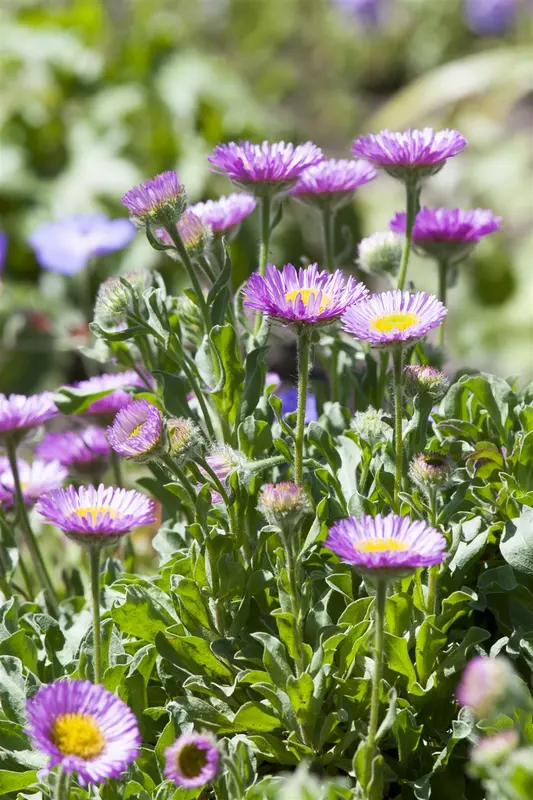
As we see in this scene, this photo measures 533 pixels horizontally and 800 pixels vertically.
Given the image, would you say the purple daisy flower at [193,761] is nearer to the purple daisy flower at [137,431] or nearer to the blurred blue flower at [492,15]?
the purple daisy flower at [137,431]

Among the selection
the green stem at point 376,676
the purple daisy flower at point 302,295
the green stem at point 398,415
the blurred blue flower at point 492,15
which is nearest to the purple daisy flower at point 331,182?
the purple daisy flower at point 302,295

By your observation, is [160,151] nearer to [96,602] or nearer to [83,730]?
[96,602]

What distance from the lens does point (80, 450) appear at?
5.20ft

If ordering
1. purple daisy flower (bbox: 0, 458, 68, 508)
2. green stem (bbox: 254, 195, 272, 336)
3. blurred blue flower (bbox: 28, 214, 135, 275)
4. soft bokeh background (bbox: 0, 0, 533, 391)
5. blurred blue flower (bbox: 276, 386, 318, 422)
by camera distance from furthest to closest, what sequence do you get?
soft bokeh background (bbox: 0, 0, 533, 391) < blurred blue flower (bbox: 28, 214, 135, 275) < blurred blue flower (bbox: 276, 386, 318, 422) < purple daisy flower (bbox: 0, 458, 68, 508) < green stem (bbox: 254, 195, 272, 336)

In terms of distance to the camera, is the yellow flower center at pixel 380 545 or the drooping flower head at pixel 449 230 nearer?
the yellow flower center at pixel 380 545

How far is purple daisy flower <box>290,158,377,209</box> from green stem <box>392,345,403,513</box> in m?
0.36

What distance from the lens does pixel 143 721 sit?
44.2 inches

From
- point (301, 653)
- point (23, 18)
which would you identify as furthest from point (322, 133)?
point (301, 653)

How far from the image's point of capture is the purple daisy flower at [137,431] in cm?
103

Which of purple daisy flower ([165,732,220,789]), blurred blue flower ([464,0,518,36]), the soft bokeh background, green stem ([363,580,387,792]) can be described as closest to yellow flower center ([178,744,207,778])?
purple daisy flower ([165,732,220,789])

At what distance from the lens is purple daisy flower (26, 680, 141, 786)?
0.85 m

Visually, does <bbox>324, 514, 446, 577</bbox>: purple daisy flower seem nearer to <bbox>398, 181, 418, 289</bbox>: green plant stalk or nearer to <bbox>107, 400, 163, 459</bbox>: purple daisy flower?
<bbox>107, 400, 163, 459</bbox>: purple daisy flower

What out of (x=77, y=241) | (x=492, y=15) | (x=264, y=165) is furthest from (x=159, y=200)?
(x=492, y=15)

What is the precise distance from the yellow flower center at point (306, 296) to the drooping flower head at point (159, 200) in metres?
0.14
